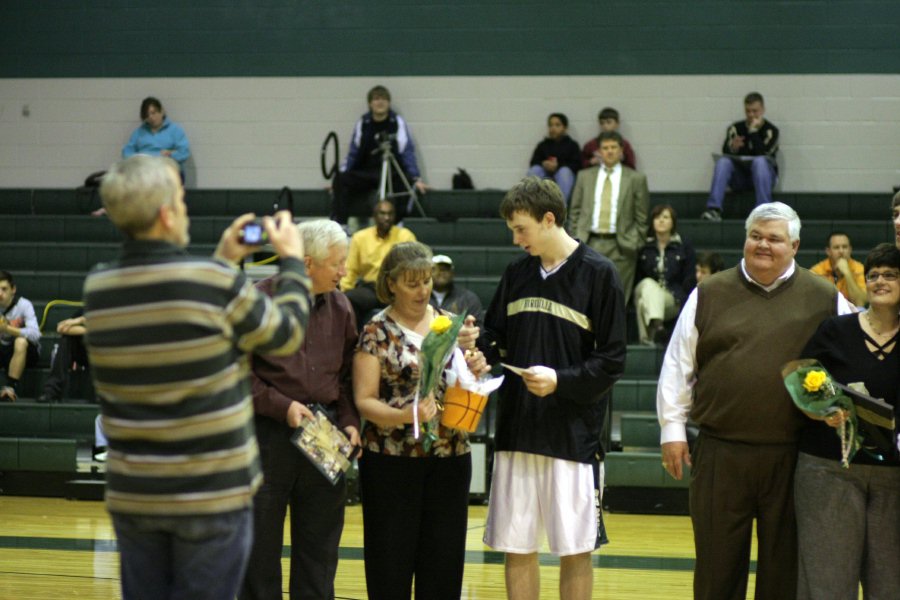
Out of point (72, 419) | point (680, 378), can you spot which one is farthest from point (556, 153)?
point (680, 378)

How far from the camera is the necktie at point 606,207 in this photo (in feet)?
29.6

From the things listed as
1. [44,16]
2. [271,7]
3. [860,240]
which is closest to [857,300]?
[860,240]

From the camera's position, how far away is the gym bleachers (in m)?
7.37

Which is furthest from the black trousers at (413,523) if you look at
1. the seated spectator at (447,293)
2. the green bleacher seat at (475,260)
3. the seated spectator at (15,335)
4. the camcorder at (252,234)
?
the green bleacher seat at (475,260)

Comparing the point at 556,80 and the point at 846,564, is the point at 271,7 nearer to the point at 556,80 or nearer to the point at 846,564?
the point at 556,80

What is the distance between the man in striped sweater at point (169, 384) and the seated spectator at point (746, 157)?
8.03 m

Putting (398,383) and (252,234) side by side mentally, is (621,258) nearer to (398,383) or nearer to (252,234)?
(398,383)

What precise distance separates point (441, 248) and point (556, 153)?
1.49 metres

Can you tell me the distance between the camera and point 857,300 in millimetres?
8000

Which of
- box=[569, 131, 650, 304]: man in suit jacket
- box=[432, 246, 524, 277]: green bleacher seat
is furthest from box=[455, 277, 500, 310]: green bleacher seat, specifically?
box=[569, 131, 650, 304]: man in suit jacket

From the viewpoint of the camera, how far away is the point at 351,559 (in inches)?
215

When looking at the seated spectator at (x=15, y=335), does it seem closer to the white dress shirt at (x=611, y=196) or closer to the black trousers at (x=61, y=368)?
the black trousers at (x=61, y=368)

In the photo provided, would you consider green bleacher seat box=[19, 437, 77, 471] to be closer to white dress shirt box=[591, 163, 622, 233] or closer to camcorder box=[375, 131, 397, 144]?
camcorder box=[375, 131, 397, 144]

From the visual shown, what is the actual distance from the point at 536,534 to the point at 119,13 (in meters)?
9.25
